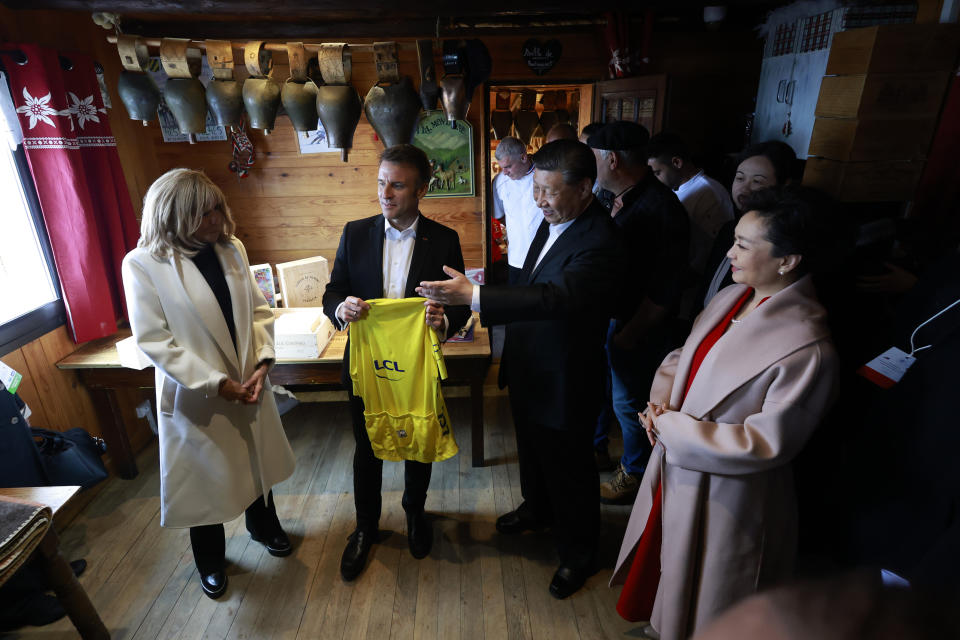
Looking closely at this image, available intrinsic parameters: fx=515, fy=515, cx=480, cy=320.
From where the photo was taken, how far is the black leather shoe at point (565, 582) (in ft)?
6.70

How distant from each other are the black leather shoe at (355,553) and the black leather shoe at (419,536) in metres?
0.16

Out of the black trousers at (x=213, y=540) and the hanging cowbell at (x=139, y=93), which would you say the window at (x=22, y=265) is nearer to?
the hanging cowbell at (x=139, y=93)

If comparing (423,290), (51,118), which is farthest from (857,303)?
(51,118)

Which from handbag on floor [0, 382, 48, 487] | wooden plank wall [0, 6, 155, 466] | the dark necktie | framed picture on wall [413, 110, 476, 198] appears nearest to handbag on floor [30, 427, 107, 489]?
handbag on floor [0, 382, 48, 487]

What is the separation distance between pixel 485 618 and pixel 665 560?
80cm

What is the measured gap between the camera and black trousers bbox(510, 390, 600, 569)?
1880 mm

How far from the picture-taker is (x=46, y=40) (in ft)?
7.94

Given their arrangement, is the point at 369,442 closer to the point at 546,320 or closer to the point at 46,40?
the point at 546,320

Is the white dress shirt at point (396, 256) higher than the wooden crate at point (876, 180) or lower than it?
lower

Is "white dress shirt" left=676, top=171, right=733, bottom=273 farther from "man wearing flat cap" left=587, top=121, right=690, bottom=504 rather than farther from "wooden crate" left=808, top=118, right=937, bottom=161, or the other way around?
"wooden crate" left=808, top=118, right=937, bottom=161

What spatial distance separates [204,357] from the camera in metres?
1.75

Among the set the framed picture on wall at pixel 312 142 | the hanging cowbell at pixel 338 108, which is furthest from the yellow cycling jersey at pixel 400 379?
the framed picture on wall at pixel 312 142

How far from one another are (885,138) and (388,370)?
215 cm

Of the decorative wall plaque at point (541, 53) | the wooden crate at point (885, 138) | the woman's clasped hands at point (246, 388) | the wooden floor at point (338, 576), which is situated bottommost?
the wooden floor at point (338, 576)
